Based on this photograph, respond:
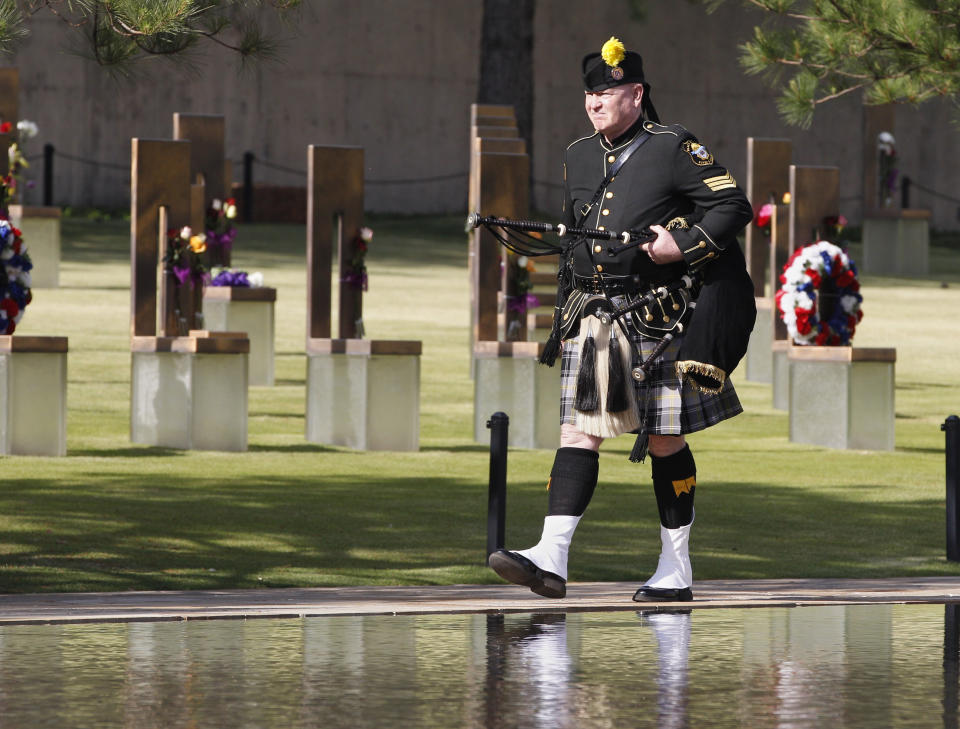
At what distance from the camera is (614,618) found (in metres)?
7.24

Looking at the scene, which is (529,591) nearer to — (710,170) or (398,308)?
(710,170)

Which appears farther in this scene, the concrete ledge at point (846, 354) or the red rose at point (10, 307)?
the concrete ledge at point (846, 354)

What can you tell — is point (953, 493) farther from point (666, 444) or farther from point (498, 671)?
point (498, 671)

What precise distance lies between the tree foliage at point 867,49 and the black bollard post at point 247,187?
2017 cm

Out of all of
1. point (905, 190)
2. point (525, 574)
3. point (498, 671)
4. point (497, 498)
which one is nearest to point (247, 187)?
point (905, 190)

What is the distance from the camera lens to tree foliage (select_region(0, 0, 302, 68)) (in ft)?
27.6

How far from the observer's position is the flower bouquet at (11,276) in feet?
42.2

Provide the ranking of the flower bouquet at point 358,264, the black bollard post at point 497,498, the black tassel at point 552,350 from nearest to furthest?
the black tassel at point 552,350 < the black bollard post at point 497,498 < the flower bouquet at point 358,264

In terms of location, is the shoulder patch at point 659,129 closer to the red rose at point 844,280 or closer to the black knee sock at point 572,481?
the black knee sock at point 572,481

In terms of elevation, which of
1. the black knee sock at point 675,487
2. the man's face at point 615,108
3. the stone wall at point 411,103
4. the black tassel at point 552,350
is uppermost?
the stone wall at point 411,103

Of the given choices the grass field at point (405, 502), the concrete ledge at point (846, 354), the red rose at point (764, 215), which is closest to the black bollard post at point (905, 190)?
the grass field at point (405, 502)

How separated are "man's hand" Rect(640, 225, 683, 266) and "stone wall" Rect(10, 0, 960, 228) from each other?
24376 millimetres

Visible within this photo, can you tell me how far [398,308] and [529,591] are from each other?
1501 centimetres

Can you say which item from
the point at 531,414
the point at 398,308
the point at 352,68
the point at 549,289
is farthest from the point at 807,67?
the point at 352,68
